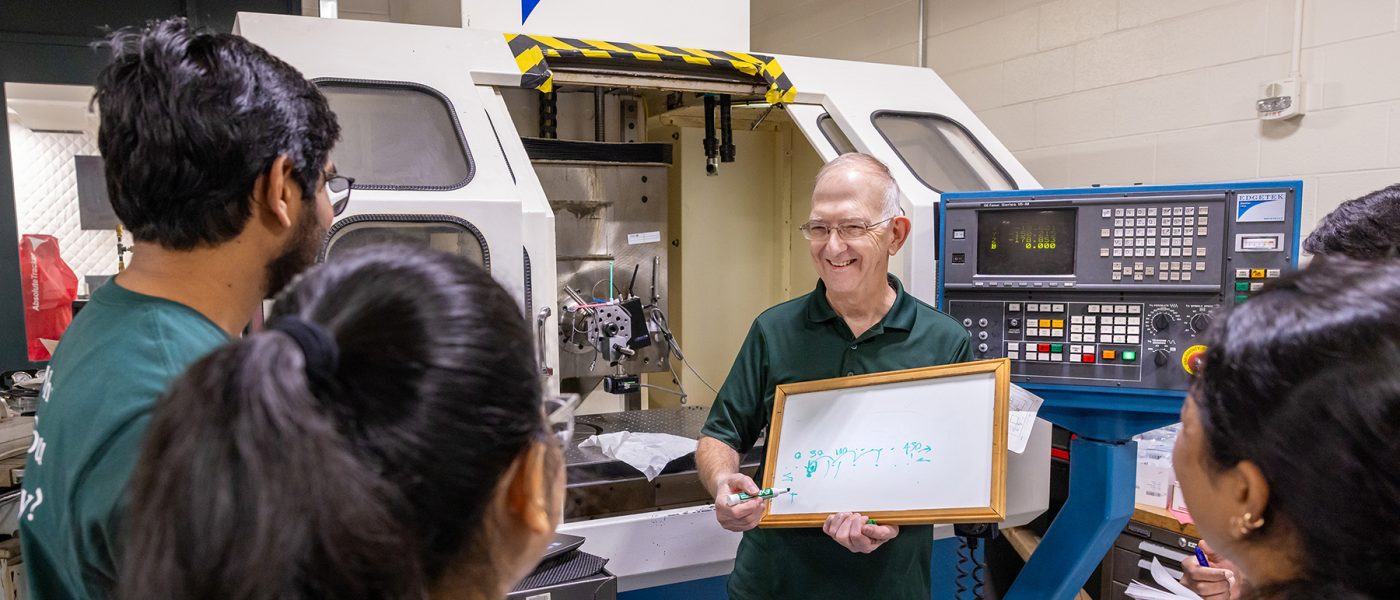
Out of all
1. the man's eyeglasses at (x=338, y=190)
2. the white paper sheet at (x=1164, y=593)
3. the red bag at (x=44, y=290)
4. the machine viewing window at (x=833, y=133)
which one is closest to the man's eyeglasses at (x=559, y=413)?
the man's eyeglasses at (x=338, y=190)

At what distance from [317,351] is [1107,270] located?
4.95 feet

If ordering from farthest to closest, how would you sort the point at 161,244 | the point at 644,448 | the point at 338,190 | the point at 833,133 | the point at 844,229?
the point at 833,133, the point at 644,448, the point at 844,229, the point at 338,190, the point at 161,244

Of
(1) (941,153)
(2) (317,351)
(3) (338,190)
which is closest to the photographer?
(2) (317,351)

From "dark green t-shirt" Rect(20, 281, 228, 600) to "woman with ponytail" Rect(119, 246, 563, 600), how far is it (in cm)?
20

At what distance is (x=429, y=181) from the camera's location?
61.6 inches

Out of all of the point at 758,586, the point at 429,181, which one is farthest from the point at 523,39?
the point at 758,586

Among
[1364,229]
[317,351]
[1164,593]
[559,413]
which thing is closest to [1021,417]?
[1164,593]

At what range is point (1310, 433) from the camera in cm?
64

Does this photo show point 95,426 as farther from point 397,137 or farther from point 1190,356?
point 1190,356

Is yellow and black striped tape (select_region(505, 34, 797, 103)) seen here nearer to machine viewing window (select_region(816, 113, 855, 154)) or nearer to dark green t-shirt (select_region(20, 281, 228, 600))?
machine viewing window (select_region(816, 113, 855, 154))

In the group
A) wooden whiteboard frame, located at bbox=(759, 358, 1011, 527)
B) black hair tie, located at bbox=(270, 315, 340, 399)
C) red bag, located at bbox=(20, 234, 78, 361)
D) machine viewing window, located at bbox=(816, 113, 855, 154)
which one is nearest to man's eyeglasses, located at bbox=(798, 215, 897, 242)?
wooden whiteboard frame, located at bbox=(759, 358, 1011, 527)

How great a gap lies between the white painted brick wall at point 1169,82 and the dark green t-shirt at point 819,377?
4.12 feet

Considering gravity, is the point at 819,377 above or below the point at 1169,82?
below

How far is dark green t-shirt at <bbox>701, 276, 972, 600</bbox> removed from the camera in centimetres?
141
